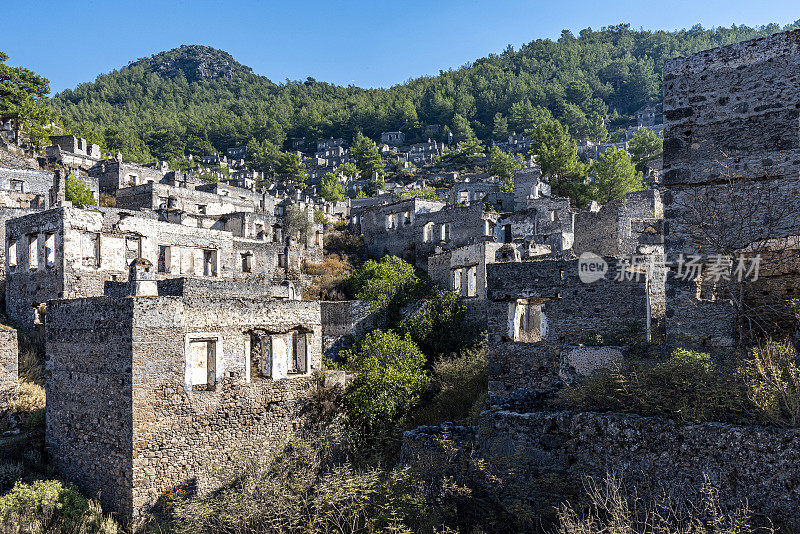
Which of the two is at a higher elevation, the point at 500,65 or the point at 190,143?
the point at 500,65

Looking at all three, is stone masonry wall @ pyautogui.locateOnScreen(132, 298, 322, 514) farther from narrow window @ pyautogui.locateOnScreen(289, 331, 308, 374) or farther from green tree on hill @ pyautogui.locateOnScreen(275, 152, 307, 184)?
green tree on hill @ pyautogui.locateOnScreen(275, 152, 307, 184)

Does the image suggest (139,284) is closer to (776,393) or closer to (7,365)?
(7,365)

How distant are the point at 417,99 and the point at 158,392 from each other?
384ft

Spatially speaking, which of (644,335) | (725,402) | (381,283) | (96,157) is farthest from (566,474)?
(96,157)

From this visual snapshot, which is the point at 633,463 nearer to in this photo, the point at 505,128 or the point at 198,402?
the point at 198,402

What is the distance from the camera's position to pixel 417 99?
123 metres

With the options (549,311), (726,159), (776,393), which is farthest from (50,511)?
(726,159)

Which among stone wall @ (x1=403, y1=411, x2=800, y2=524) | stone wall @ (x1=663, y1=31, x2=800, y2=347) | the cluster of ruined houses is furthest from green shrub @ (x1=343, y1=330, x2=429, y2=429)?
stone wall @ (x1=403, y1=411, x2=800, y2=524)

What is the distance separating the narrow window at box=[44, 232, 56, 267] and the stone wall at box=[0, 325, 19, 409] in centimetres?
578

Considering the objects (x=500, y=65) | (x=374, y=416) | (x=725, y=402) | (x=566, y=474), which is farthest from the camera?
(x=500, y=65)

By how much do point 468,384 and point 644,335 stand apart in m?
5.38

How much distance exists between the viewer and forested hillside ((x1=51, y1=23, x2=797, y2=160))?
100 m

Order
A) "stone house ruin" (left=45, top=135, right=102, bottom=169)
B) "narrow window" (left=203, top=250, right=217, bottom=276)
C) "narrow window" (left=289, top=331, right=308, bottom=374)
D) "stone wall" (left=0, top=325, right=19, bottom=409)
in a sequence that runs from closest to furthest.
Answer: "stone wall" (left=0, top=325, right=19, bottom=409), "narrow window" (left=289, top=331, right=308, bottom=374), "narrow window" (left=203, top=250, right=217, bottom=276), "stone house ruin" (left=45, top=135, right=102, bottom=169)

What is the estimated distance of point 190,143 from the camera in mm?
93875
